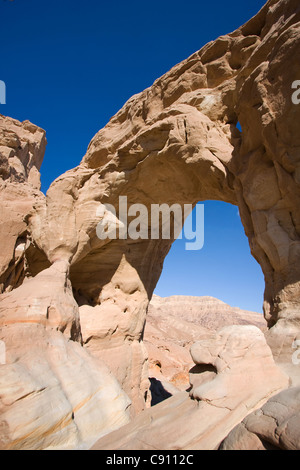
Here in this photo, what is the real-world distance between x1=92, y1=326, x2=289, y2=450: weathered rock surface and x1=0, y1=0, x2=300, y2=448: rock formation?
0.16 meters

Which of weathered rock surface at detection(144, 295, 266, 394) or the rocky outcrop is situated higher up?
the rocky outcrop

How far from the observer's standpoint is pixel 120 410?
4.63m

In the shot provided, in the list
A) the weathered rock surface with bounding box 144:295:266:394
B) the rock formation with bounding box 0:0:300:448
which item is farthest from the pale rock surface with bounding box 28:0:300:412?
the weathered rock surface with bounding box 144:295:266:394

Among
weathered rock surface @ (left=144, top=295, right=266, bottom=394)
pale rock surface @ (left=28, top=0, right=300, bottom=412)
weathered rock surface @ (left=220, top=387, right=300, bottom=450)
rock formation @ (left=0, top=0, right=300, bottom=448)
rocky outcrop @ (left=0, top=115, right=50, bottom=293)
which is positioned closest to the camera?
weathered rock surface @ (left=220, top=387, right=300, bottom=450)

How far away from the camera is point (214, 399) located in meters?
3.37

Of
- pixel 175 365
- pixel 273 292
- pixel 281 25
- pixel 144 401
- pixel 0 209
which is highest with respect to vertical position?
pixel 281 25

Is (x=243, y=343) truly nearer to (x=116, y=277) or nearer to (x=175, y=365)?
(x=116, y=277)

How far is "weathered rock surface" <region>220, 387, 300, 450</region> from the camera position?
2.40m

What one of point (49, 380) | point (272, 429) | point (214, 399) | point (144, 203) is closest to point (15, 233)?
point (144, 203)

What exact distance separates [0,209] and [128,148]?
456 cm

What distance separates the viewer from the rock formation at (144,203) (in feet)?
15.5

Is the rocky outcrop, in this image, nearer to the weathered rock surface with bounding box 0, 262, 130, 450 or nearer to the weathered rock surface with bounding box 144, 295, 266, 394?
the weathered rock surface with bounding box 0, 262, 130, 450
